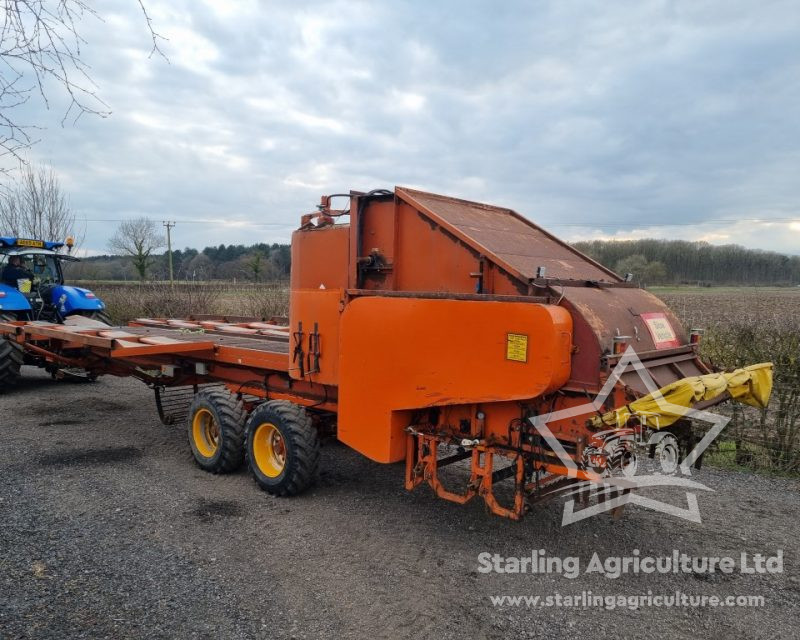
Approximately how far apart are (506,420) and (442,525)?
1.22m

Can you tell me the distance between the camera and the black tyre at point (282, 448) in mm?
4879

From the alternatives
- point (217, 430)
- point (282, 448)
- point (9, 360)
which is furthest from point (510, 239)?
point (9, 360)

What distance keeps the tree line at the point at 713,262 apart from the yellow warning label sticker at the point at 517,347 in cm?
3446

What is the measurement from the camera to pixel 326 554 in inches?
161

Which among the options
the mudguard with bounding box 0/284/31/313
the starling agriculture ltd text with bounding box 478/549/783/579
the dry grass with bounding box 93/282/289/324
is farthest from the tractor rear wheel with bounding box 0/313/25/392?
the starling agriculture ltd text with bounding box 478/549/783/579

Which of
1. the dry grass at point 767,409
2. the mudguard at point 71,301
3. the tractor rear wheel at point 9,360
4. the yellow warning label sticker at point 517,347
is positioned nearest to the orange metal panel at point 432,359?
the yellow warning label sticker at point 517,347

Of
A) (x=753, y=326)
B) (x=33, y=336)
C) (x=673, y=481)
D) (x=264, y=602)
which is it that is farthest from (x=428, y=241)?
(x=33, y=336)

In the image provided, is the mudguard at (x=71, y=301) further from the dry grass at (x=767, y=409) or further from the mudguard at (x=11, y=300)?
the dry grass at (x=767, y=409)

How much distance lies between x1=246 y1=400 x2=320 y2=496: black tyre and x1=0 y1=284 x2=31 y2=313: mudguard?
6811 mm

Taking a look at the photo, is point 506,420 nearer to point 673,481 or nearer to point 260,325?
point 673,481

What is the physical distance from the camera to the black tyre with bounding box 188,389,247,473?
5461 millimetres

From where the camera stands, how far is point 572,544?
14.0 feet

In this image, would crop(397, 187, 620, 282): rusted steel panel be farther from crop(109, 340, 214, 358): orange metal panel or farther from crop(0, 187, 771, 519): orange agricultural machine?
crop(109, 340, 214, 358): orange metal panel

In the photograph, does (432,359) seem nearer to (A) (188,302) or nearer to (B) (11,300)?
(B) (11,300)
